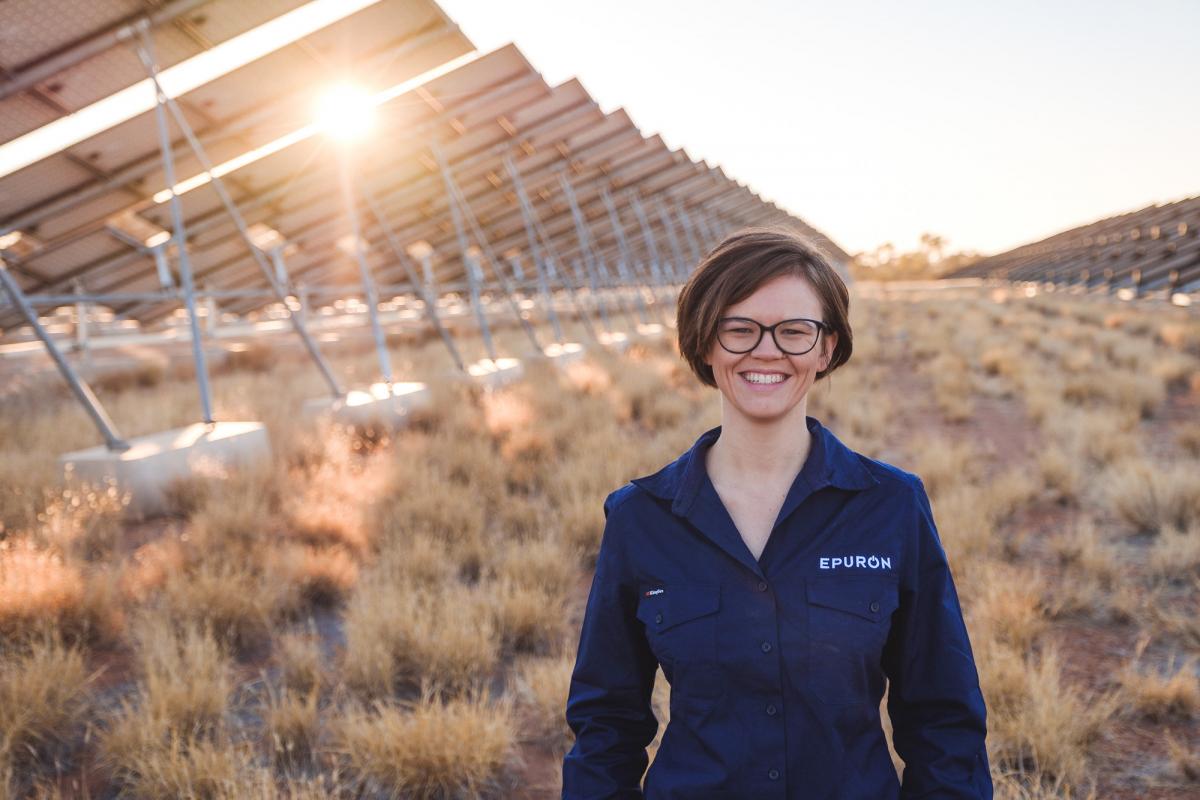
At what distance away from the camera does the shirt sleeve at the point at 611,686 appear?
1.80 meters

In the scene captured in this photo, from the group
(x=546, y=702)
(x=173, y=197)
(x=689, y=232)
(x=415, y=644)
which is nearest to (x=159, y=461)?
(x=173, y=197)

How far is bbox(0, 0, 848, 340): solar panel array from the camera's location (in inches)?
272

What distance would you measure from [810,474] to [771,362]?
258 millimetres

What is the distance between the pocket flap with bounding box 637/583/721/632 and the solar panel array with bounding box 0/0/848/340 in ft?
5.11

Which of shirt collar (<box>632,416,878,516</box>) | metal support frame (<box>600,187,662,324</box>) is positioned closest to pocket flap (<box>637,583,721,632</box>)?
shirt collar (<box>632,416,878,516</box>)

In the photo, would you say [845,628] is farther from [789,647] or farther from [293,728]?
[293,728]

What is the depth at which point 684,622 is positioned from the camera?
1.70 metres

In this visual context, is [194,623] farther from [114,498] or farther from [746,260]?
[746,260]

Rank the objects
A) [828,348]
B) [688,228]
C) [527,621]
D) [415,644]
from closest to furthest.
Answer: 1. [828,348]
2. [415,644]
3. [527,621]
4. [688,228]

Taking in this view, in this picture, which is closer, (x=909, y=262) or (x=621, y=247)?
(x=621, y=247)

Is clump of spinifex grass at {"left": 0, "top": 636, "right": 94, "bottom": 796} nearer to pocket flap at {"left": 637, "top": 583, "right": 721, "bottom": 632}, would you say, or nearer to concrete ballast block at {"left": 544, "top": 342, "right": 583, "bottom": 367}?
pocket flap at {"left": 637, "top": 583, "right": 721, "bottom": 632}

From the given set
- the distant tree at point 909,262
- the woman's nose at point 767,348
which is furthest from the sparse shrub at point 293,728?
the distant tree at point 909,262

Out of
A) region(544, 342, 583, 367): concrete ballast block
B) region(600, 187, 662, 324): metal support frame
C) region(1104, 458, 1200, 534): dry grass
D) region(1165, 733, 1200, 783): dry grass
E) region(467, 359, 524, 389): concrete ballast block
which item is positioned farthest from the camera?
region(600, 187, 662, 324): metal support frame

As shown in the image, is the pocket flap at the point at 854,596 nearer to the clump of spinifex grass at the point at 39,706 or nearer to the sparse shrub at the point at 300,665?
the sparse shrub at the point at 300,665
